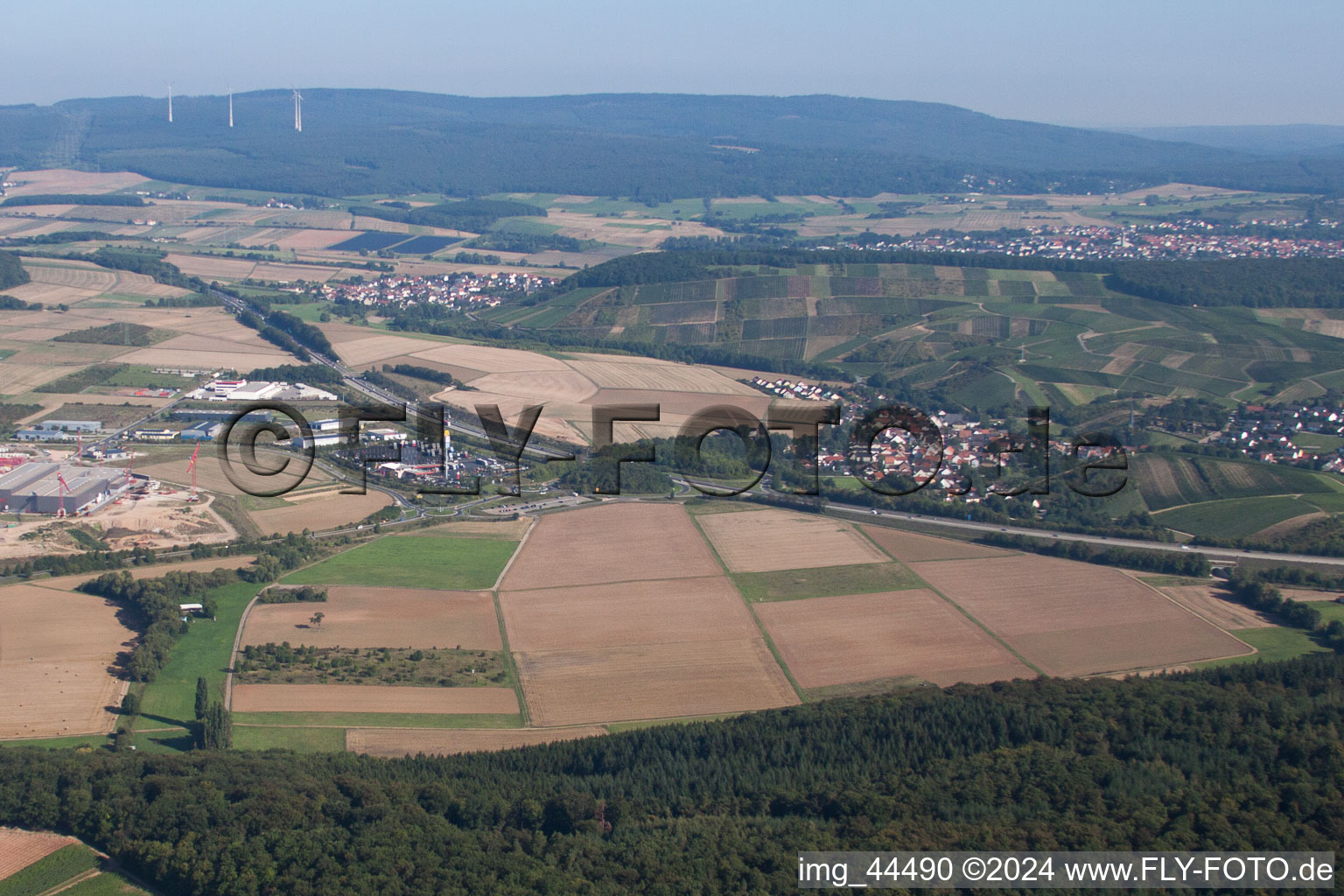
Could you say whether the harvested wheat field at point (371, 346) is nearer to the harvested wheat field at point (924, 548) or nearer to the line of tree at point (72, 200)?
the harvested wheat field at point (924, 548)

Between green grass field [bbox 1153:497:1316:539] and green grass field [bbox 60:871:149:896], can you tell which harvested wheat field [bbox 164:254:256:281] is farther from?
green grass field [bbox 60:871:149:896]

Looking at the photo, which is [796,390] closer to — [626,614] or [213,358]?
[626,614]

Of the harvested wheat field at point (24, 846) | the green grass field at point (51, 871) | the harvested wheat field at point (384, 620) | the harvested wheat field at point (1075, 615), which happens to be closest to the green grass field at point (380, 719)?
the harvested wheat field at point (384, 620)

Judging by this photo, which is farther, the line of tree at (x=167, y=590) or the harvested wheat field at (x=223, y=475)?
the harvested wheat field at (x=223, y=475)

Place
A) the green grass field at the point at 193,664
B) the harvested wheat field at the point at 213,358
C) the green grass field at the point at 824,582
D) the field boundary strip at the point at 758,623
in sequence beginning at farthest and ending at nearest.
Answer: the harvested wheat field at the point at 213,358, the green grass field at the point at 824,582, the field boundary strip at the point at 758,623, the green grass field at the point at 193,664

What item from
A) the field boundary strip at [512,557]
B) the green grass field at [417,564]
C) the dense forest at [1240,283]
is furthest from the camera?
the dense forest at [1240,283]

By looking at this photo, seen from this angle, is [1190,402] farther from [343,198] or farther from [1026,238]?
[343,198]

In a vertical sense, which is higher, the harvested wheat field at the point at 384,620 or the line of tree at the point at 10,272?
the line of tree at the point at 10,272
